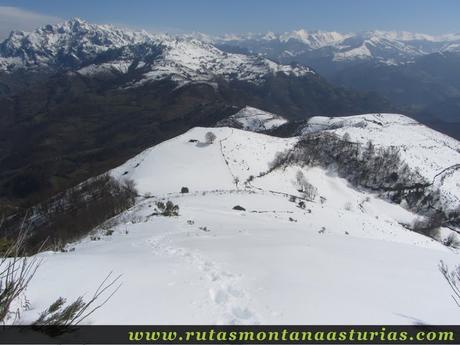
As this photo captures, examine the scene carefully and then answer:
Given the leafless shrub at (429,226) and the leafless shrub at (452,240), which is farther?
the leafless shrub at (429,226)

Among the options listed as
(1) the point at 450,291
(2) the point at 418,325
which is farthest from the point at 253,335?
(1) the point at 450,291

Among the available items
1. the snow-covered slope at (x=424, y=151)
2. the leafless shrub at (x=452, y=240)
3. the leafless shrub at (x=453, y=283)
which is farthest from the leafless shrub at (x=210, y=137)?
the leafless shrub at (x=453, y=283)

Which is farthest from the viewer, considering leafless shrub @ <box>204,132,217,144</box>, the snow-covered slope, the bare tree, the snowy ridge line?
the snow-covered slope

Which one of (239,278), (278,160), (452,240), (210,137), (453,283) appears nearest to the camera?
(453,283)

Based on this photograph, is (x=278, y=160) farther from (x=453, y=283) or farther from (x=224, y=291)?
(x=453, y=283)

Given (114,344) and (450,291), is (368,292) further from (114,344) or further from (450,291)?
(114,344)

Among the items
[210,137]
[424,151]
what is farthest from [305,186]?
[424,151]

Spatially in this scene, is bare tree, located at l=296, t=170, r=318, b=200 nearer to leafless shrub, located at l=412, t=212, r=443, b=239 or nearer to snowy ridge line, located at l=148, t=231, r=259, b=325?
leafless shrub, located at l=412, t=212, r=443, b=239

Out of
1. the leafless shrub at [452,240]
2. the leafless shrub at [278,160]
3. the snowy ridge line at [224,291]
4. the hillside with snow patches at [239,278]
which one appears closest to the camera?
the snowy ridge line at [224,291]

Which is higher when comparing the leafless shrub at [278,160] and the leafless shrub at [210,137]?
the leafless shrub at [210,137]

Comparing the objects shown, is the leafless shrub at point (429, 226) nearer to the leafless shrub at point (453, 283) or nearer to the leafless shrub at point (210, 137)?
the leafless shrub at point (210, 137)

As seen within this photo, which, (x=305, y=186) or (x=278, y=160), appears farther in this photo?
(x=278, y=160)

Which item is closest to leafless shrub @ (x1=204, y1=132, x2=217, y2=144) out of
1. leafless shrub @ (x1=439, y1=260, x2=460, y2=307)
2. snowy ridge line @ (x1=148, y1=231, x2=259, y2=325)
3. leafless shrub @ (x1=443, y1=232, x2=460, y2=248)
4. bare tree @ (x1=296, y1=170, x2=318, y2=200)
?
bare tree @ (x1=296, y1=170, x2=318, y2=200)

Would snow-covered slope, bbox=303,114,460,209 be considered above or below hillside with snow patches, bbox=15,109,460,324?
below
